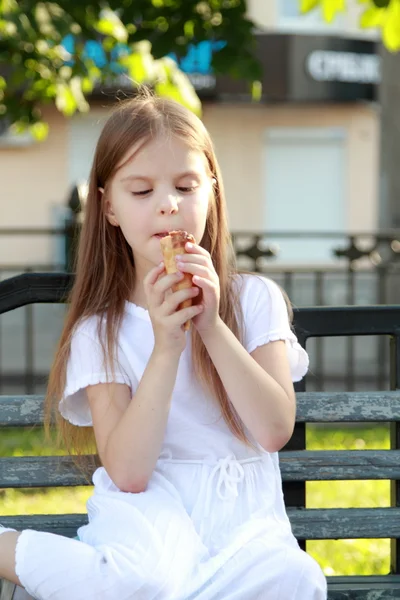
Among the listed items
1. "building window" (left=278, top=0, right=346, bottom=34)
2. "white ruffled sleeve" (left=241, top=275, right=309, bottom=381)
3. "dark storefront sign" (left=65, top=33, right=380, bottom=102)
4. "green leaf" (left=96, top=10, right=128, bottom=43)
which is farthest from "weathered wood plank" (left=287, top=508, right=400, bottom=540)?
"building window" (left=278, top=0, right=346, bottom=34)

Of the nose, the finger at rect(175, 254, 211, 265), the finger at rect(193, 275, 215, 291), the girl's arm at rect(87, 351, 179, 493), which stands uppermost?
the nose

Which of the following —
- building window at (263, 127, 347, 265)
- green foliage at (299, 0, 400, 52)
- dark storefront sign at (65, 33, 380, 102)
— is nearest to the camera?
green foliage at (299, 0, 400, 52)

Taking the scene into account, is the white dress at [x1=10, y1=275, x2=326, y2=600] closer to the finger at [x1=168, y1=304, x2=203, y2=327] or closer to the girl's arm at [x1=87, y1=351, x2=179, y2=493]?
the girl's arm at [x1=87, y1=351, x2=179, y2=493]

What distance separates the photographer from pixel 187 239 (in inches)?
77.2

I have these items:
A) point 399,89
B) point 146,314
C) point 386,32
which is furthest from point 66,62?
point 146,314

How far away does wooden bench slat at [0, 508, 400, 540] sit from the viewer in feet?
Result: 7.66

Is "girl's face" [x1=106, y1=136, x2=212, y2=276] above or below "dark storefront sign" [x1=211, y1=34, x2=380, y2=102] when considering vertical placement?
below

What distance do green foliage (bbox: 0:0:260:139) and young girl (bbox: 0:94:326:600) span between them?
263 centimetres

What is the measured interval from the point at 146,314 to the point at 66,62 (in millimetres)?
4322

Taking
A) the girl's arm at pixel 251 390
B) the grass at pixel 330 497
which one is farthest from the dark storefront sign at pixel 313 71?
the girl's arm at pixel 251 390

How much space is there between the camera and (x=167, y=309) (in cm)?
194

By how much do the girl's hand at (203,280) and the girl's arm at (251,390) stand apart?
0.02 meters

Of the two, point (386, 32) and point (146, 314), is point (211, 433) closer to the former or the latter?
point (146, 314)

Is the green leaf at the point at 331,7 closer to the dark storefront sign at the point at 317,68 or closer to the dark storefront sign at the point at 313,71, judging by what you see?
the dark storefront sign at the point at 313,71
